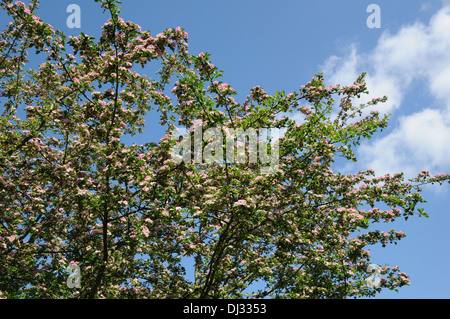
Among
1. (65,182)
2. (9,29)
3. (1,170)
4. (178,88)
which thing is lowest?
(65,182)

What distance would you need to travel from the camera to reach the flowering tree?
8.67 metres

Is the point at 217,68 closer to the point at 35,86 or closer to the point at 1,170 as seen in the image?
the point at 1,170

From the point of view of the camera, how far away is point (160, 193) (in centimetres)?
838

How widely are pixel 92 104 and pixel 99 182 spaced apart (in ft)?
7.21

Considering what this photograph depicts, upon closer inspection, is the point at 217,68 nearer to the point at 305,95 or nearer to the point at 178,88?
the point at 178,88

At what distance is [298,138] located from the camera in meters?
9.18

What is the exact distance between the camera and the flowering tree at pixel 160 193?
8672mm

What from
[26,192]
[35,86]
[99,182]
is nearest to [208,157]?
[99,182]

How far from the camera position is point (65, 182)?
913 centimetres
